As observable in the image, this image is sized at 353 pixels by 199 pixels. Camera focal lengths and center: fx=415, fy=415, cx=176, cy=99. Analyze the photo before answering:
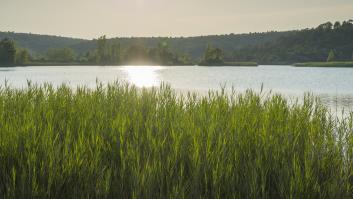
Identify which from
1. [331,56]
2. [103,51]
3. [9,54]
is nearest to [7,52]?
[9,54]

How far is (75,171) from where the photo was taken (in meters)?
5.28

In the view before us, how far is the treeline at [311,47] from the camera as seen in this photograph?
120062 mm

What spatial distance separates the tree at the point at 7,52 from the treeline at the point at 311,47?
72.0m

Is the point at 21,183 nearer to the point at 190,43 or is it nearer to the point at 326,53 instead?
the point at 326,53

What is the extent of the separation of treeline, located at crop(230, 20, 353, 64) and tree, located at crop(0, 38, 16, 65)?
72.0 m

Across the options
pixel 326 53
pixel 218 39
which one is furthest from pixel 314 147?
pixel 218 39

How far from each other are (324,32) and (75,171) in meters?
133

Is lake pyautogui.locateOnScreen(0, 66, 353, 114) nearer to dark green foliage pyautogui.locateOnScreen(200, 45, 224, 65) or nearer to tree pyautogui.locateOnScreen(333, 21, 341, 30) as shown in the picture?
dark green foliage pyautogui.locateOnScreen(200, 45, 224, 65)

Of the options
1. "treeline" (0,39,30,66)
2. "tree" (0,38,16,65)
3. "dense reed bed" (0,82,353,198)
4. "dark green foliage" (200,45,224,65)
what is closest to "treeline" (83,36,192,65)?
"dark green foliage" (200,45,224,65)

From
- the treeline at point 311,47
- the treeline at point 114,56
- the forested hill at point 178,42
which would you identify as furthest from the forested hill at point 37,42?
the treeline at point 311,47

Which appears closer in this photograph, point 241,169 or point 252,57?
point 241,169

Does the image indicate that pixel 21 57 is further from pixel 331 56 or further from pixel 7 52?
pixel 331 56

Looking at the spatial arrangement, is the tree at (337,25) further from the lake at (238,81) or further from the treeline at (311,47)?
the lake at (238,81)

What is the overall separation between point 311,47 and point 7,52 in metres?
85.4
